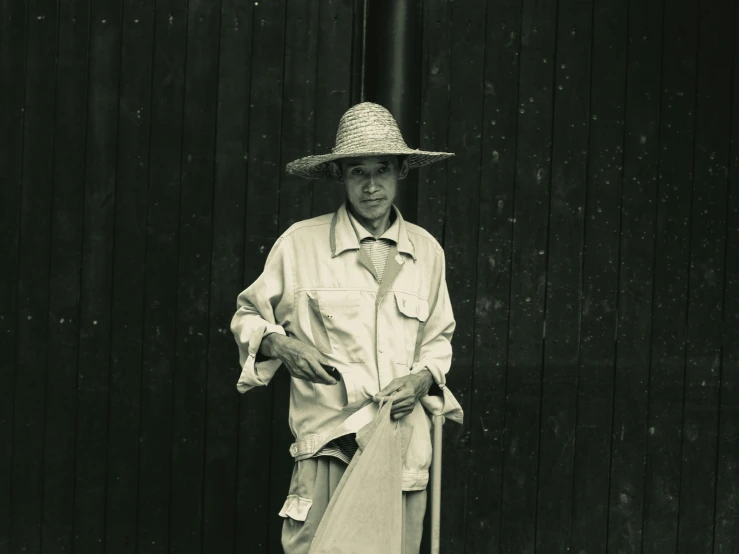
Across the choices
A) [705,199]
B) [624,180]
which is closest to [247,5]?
[624,180]

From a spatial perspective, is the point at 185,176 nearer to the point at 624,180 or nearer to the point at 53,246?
the point at 53,246

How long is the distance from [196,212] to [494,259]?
4.36 feet

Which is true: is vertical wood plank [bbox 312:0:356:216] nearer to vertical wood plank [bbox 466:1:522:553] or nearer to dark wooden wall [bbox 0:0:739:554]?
dark wooden wall [bbox 0:0:739:554]

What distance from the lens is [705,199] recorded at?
206 inches

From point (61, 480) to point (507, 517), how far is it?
77.7 inches

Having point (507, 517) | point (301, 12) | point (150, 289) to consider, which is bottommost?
point (507, 517)

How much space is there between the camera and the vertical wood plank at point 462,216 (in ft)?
17.0

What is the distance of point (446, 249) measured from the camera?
5199 mm

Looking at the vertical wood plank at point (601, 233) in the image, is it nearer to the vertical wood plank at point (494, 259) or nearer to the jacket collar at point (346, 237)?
the vertical wood plank at point (494, 259)

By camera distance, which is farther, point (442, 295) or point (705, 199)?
point (705, 199)

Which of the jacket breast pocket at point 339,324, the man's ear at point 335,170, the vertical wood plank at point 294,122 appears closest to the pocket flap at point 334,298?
the jacket breast pocket at point 339,324

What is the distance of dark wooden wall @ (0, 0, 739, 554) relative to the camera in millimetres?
5113

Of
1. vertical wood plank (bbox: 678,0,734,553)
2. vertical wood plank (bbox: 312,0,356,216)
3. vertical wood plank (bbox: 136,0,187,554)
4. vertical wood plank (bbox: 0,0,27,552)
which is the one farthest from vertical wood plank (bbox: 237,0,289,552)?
vertical wood plank (bbox: 678,0,734,553)

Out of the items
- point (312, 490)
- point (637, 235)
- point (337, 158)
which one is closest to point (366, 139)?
point (337, 158)
